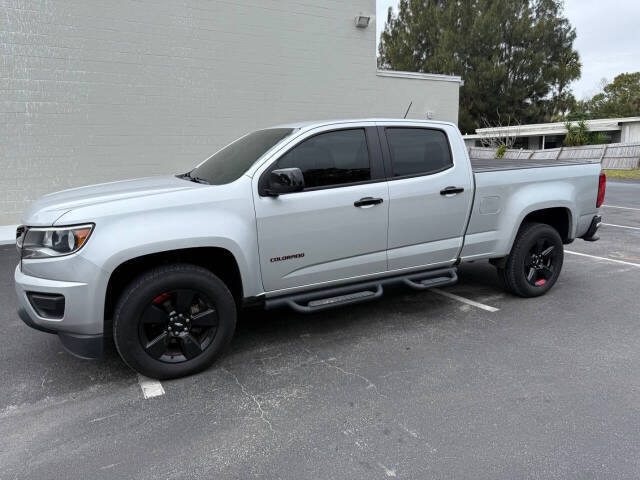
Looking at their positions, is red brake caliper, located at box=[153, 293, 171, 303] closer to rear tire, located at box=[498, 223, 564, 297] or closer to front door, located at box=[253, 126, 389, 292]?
front door, located at box=[253, 126, 389, 292]

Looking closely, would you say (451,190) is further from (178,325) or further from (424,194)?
(178,325)

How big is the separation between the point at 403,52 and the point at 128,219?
43.6 m

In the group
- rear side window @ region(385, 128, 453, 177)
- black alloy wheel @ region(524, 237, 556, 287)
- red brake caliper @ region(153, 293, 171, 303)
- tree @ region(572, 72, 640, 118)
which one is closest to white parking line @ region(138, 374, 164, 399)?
red brake caliper @ region(153, 293, 171, 303)

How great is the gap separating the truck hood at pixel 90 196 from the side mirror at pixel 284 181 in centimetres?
59

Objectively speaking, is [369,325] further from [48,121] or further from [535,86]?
[535,86]

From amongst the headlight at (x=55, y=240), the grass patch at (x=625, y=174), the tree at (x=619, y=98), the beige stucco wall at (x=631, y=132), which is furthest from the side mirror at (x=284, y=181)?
the tree at (x=619, y=98)

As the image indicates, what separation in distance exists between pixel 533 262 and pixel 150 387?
4.03 metres

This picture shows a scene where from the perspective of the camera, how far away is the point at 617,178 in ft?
69.9

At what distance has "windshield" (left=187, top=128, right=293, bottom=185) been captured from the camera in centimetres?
388

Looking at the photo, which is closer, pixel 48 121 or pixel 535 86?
pixel 48 121

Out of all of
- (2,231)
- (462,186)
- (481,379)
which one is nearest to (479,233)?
(462,186)

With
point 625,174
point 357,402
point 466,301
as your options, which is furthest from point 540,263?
point 625,174

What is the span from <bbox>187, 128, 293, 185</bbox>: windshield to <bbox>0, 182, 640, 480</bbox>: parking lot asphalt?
1453 mm

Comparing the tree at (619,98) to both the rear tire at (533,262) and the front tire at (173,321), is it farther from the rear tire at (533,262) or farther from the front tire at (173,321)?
the front tire at (173,321)
